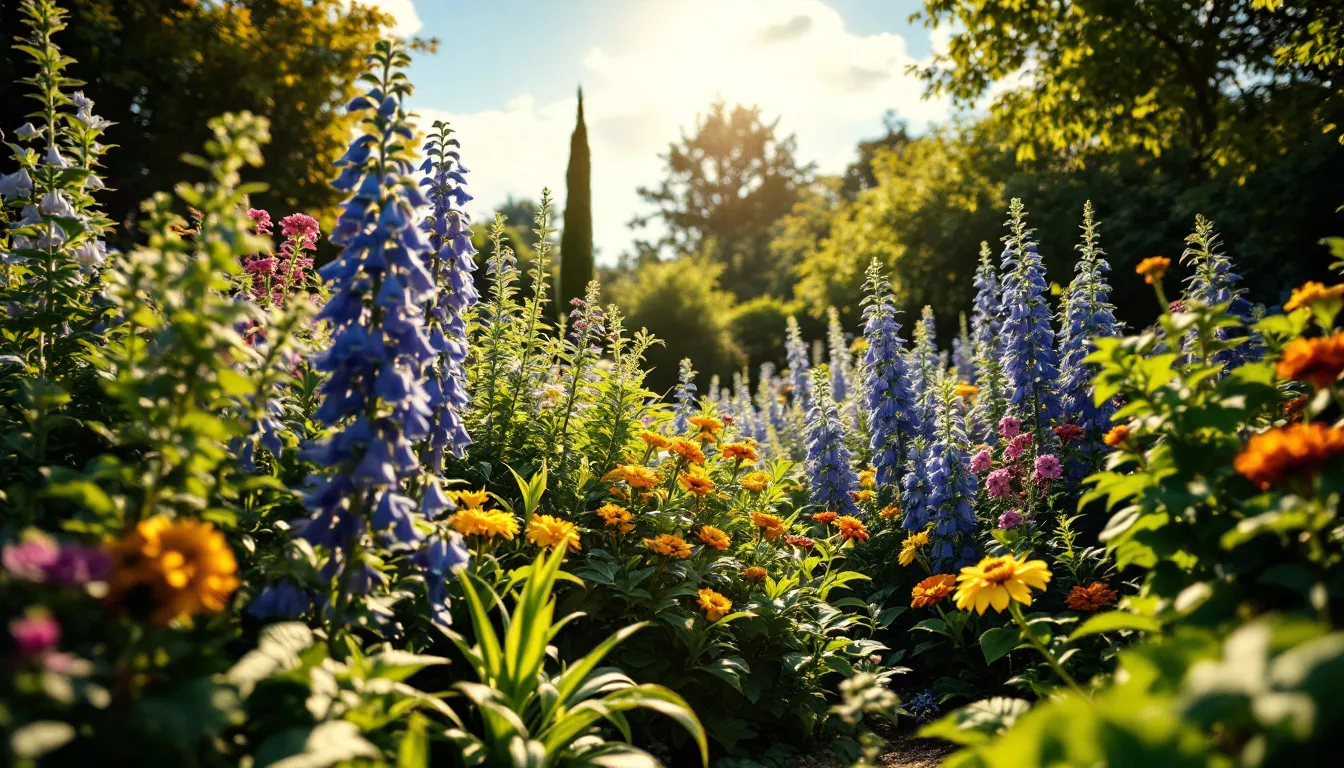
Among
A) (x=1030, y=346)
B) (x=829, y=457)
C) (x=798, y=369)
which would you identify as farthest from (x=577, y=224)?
(x=1030, y=346)

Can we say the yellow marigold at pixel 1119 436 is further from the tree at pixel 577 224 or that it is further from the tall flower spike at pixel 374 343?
the tree at pixel 577 224

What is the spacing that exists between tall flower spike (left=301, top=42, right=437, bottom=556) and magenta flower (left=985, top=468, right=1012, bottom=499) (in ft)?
10.7

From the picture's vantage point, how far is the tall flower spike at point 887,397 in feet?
16.7

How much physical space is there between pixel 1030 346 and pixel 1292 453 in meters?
3.33

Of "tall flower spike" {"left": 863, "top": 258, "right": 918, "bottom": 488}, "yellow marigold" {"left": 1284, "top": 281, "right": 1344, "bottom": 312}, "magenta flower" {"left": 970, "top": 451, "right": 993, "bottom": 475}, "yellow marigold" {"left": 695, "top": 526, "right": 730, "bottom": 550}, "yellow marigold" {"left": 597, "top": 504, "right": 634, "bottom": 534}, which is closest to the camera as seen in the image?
"yellow marigold" {"left": 1284, "top": 281, "right": 1344, "bottom": 312}

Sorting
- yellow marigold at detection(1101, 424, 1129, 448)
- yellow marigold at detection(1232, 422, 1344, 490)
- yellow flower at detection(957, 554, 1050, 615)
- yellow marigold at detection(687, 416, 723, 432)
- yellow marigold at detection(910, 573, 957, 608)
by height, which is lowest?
yellow marigold at detection(910, 573, 957, 608)

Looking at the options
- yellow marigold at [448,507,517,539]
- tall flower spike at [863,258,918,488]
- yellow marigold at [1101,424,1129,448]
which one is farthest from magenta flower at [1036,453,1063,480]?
yellow marigold at [448,507,517,539]

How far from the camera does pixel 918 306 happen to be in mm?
15188

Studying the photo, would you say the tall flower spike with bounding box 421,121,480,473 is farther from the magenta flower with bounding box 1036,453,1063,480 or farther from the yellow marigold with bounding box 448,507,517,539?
the magenta flower with bounding box 1036,453,1063,480

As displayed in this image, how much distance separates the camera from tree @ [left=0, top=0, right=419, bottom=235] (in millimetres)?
8805

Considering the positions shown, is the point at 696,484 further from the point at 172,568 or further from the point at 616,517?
the point at 172,568

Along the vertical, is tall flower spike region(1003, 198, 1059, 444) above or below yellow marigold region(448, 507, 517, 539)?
above

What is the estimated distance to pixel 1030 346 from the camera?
470cm

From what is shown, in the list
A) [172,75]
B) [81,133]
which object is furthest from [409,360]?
[172,75]
